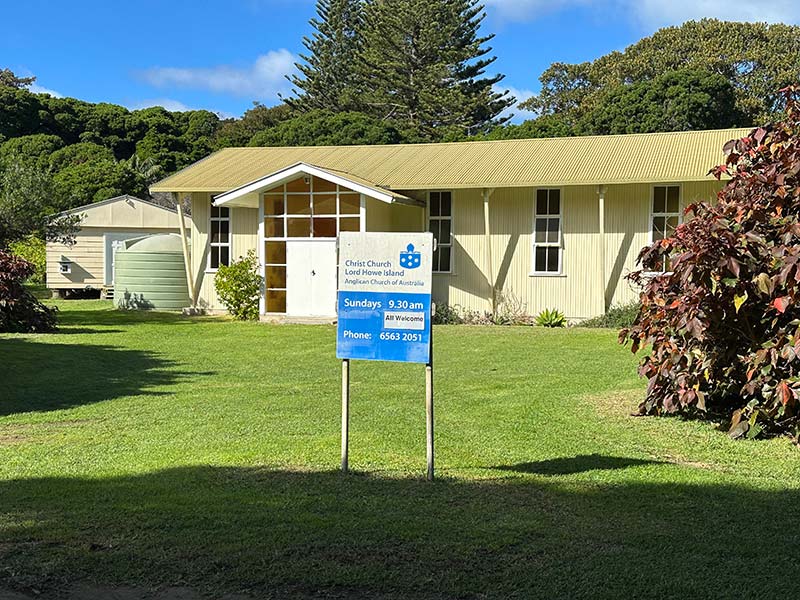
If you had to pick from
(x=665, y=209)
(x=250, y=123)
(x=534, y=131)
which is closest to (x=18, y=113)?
(x=250, y=123)

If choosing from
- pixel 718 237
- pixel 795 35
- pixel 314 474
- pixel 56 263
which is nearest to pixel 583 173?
pixel 718 237

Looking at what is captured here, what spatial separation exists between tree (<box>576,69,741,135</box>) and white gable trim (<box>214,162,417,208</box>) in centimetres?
2570

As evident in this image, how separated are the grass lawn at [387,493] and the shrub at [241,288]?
10.5 metres

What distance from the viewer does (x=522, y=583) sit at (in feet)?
16.1

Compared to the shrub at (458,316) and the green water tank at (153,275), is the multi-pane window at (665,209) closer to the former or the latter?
the shrub at (458,316)

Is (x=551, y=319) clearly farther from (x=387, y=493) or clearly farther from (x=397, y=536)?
(x=397, y=536)

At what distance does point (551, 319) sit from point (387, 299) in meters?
15.8

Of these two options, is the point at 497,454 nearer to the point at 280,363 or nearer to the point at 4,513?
the point at 4,513

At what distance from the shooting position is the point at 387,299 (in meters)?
7.03

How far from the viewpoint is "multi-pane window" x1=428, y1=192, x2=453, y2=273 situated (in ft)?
78.4

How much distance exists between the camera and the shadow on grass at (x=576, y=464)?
24.8ft

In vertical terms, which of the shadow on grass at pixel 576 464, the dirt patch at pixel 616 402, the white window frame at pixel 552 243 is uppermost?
the white window frame at pixel 552 243

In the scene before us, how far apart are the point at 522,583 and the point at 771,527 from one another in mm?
1978

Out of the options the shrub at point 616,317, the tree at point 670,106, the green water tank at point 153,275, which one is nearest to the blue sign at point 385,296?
the shrub at point 616,317
